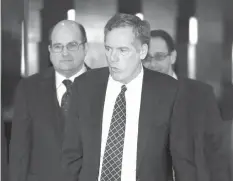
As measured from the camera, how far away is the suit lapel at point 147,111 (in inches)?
90.6

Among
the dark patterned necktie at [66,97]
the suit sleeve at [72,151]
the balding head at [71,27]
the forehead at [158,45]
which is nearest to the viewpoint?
the suit sleeve at [72,151]

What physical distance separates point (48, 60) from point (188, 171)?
134 cm

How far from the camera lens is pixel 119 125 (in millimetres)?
2328

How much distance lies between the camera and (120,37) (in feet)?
7.48

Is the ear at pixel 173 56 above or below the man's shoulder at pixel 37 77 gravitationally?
above

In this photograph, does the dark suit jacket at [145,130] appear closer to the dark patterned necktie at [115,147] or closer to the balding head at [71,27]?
the dark patterned necktie at [115,147]

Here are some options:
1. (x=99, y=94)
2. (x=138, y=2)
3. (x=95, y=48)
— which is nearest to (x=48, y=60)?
(x=95, y=48)

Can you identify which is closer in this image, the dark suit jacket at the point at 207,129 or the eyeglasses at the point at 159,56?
the dark suit jacket at the point at 207,129

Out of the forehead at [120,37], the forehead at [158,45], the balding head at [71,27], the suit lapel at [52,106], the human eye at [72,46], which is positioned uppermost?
the balding head at [71,27]

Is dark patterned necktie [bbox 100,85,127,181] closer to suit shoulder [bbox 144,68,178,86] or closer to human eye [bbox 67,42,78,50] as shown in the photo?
suit shoulder [bbox 144,68,178,86]

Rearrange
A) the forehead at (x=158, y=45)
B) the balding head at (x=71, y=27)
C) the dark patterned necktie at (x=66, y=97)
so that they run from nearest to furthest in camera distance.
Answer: the dark patterned necktie at (x=66, y=97), the balding head at (x=71, y=27), the forehead at (x=158, y=45)

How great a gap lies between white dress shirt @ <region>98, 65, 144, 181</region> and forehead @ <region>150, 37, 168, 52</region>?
823 millimetres

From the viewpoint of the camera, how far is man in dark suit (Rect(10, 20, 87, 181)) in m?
3.02

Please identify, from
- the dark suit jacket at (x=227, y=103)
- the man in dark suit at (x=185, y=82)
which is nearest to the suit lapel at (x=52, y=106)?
the man in dark suit at (x=185, y=82)
